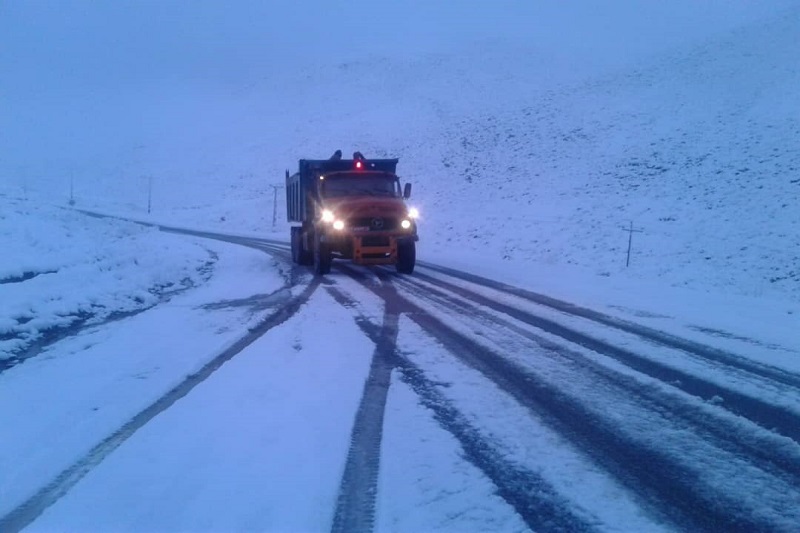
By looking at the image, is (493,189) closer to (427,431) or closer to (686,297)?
(686,297)

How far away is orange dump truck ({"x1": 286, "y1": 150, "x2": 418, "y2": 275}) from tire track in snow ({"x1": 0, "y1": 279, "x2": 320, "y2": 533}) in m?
7.77

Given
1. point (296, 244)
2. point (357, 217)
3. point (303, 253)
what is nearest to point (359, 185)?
point (357, 217)

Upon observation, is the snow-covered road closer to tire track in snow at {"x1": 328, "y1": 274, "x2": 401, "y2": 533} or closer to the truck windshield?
tire track in snow at {"x1": 328, "y1": 274, "x2": 401, "y2": 533}

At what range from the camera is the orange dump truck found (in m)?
16.3

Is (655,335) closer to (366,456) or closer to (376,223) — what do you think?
(366,456)

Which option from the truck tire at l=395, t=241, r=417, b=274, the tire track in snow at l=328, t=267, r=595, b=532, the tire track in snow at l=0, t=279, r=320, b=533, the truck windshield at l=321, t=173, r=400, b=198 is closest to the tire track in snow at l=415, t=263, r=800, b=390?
the truck tire at l=395, t=241, r=417, b=274

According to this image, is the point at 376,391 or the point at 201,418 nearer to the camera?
the point at 201,418

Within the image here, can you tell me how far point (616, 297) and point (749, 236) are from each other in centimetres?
1143

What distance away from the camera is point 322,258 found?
16781 mm

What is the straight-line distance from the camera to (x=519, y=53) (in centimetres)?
9556

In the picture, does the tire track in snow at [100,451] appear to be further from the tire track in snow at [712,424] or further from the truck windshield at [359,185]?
the truck windshield at [359,185]

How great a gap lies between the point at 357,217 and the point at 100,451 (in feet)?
38.4

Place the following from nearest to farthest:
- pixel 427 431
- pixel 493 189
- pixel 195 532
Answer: pixel 195 532 → pixel 427 431 → pixel 493 189

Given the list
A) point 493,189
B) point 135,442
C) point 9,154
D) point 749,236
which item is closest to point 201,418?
point 135,442
